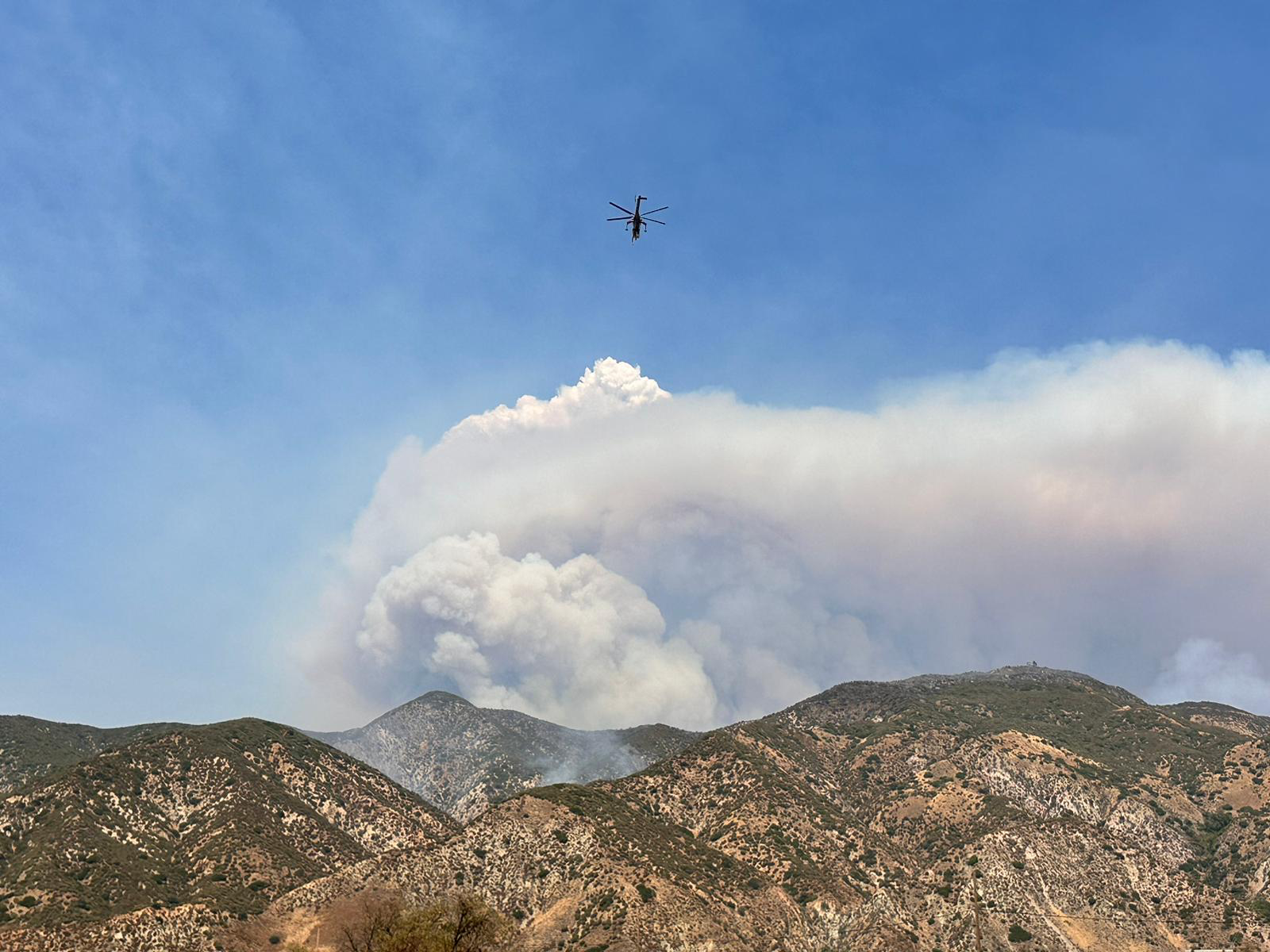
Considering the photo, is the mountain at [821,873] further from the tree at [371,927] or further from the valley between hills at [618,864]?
the tree at [371,927]

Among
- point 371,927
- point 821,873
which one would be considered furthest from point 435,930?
point 821,873

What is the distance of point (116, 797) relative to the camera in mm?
162875

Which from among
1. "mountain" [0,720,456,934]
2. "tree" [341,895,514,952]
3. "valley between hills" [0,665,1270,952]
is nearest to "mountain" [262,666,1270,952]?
"valley between hills" [0,665,1270,952]

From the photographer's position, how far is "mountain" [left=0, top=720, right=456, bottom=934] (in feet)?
453

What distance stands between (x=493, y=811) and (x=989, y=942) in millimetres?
78484

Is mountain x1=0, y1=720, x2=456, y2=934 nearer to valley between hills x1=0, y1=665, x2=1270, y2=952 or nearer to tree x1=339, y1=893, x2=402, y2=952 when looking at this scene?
valley between hills x1=0, y1=665, x2=1270, y2=952

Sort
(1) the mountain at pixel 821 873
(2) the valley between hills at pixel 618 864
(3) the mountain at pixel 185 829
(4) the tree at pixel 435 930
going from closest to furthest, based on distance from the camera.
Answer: (4) the tree at pixel 435 930, (3) the mountain at pixel 185 829, (2) the valley between hills at pixel 618 864, (1) the mountain at pixel 821 873

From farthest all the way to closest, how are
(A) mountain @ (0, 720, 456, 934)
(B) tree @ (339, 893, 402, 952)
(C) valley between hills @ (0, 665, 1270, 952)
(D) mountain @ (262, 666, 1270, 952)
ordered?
(D) mountain @ (262, 666, 1270, 952)
(C) valley between hills @ (0, 665, 1270, 952)
(A) mountain @ (0, 720, 456, 934)
(B) tree @ (339, 893, 402, 952)

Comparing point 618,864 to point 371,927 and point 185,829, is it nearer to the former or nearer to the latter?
point 371,927

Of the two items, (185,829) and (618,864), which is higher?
(185,829)

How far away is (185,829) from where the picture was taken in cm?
16350

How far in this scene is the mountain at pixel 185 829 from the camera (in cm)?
13812

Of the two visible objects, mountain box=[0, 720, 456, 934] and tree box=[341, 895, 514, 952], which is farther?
mountain box=[0, 720, 456, 934]

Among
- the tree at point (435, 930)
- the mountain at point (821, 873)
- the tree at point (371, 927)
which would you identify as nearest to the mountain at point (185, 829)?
the mountain at point (821, 873)
